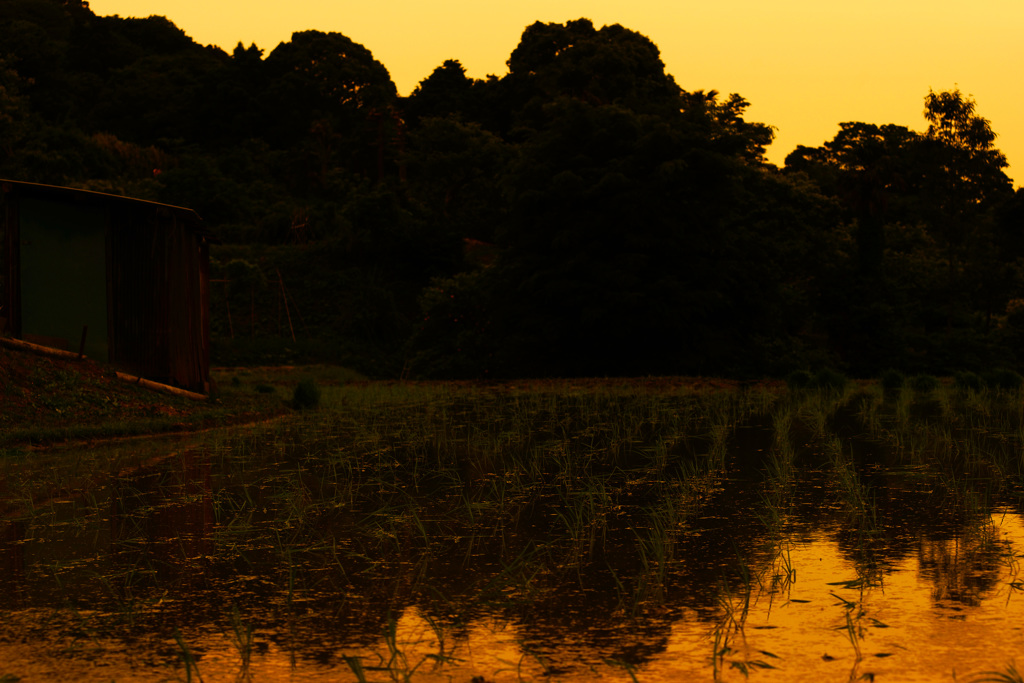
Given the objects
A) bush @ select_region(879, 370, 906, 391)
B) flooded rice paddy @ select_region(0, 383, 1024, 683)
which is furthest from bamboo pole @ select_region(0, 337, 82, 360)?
bush @ select_region(879, 370, 906, 391)

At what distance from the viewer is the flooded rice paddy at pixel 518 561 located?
12.4 feet

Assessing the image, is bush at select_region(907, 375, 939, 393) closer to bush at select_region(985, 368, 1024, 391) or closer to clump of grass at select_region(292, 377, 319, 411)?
bush at select_region(985, 368, 1024, 391)

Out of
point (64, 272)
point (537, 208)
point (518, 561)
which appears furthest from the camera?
point (537, 208)

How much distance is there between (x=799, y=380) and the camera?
18188 millimetres

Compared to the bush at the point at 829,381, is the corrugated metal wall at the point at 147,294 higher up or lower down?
higher up

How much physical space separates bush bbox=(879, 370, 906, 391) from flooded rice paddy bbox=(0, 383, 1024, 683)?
342 inches

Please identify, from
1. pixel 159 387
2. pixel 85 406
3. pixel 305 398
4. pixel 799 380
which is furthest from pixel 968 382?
pixel 85 406

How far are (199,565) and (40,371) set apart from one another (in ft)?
30.3

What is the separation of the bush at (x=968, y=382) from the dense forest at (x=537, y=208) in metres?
7.33

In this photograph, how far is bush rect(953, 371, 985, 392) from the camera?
1789 centimetres

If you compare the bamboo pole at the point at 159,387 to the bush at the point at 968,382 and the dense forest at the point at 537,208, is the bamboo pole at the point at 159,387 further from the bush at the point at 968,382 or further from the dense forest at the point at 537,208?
the bush at the point at 968,382

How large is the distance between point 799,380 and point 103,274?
11821 mm

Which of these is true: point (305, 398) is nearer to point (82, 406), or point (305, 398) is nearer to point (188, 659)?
point (82, 406)

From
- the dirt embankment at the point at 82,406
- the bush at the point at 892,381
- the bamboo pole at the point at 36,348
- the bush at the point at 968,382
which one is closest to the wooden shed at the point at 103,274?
the bamboo pole at the point at 36,348
